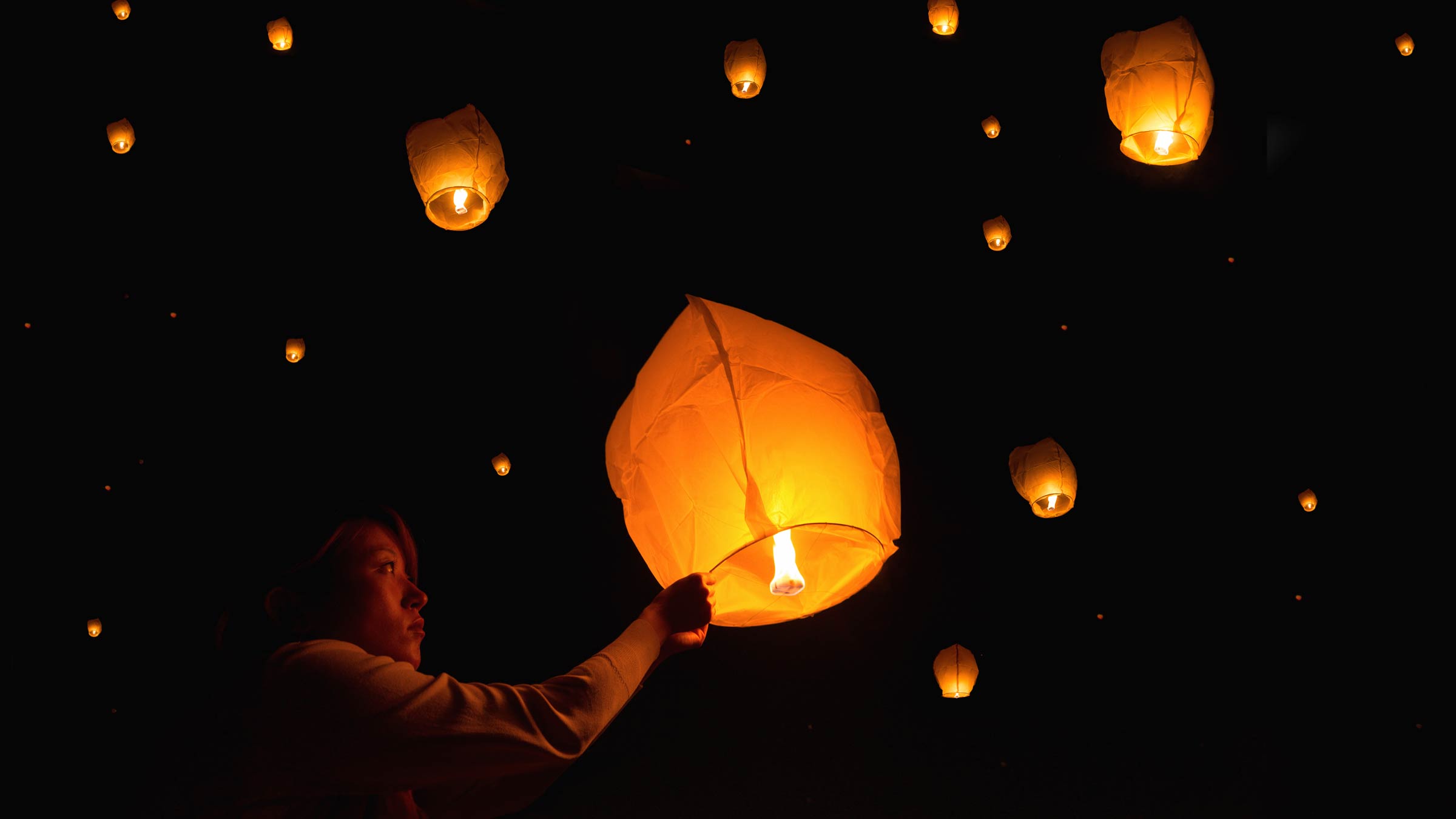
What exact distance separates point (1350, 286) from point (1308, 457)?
0.67 meters

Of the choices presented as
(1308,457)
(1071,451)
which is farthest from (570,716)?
(1308,457)

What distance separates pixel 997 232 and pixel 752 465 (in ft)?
8.81

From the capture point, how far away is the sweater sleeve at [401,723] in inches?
39.8

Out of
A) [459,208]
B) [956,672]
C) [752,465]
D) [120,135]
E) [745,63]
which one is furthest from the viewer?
[956,672]

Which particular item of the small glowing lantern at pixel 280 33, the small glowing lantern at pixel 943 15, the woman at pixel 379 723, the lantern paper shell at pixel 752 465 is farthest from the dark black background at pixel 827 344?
the woman at pixel 379 723

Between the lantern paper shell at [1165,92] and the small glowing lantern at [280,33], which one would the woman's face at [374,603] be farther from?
the small glowing lantern at [280,33]

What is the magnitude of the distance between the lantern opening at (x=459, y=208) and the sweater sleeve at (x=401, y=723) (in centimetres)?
136

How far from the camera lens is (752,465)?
48.6 inches

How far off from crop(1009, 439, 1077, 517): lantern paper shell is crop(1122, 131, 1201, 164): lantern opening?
1.31m

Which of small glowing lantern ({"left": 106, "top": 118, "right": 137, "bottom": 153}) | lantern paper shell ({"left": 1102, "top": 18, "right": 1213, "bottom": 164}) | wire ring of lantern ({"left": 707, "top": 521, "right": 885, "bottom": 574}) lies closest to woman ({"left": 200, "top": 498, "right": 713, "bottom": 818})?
wire ring of lantern ({"left": 707, "top": 521, "right": 885, "bottom": 574})

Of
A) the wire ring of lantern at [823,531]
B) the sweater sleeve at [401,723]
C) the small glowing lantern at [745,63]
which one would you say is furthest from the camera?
the small glowing lantern at [745,63]

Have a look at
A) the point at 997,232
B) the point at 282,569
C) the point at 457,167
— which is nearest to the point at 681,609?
the point at 282,569

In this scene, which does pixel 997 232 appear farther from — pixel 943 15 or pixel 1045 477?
pixel 1045 477

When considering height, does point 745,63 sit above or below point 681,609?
above
